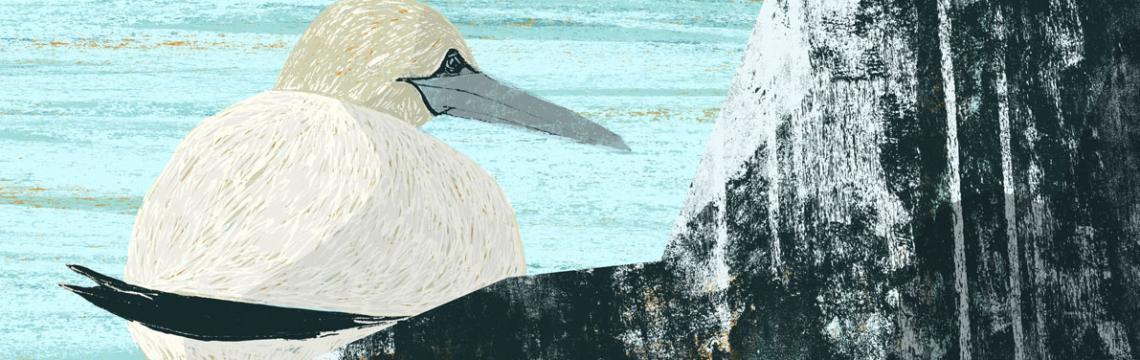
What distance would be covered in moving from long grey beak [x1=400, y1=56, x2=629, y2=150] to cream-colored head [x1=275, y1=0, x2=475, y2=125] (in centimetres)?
1

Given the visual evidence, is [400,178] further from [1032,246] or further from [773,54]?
[1032,246]

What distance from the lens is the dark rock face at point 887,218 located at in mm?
770

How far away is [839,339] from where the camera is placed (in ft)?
2.54

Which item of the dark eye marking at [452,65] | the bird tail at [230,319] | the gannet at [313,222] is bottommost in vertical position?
the bird tail at [230,319]

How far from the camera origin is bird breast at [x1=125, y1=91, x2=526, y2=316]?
→ 798 mm

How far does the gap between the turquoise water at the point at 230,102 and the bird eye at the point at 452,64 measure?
0.04 m

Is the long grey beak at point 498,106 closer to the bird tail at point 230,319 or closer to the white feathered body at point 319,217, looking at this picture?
the white feathered body at point 319,217

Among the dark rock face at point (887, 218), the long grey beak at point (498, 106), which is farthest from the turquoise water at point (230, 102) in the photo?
the dark rock face at point (887, 218)

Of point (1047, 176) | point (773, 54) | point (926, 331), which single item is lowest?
point (926, 331)

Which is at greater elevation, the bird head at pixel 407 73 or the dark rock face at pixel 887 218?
the bird head at pixel 407 73

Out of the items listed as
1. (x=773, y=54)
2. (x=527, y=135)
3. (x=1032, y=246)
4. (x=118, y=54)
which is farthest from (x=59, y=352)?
(x=1032, y=246)

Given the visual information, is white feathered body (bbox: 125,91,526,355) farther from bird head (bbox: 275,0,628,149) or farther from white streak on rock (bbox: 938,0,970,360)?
white streak on rock (bbox: 938,0,970,360)

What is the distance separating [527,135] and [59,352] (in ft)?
1.52

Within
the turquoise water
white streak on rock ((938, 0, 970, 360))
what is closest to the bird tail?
the turquoise water
